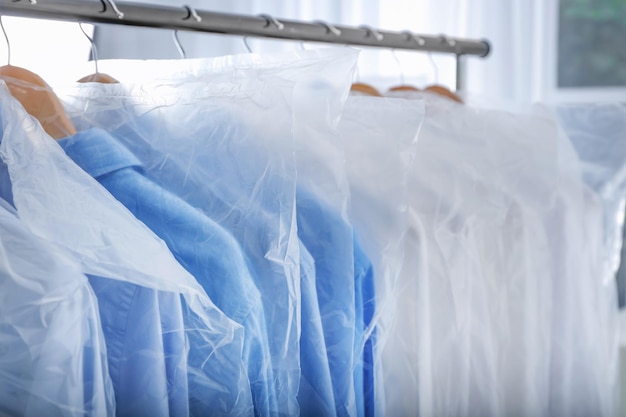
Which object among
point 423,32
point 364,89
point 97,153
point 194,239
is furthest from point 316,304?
point 423,32

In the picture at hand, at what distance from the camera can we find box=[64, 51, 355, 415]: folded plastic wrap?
713 mm

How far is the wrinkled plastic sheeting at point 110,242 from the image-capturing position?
2.04ft

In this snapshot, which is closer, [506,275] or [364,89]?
[506,275]

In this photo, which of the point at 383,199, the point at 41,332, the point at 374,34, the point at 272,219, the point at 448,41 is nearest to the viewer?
the point at 41,332

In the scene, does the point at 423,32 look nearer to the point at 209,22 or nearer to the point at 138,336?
the point at 209,22

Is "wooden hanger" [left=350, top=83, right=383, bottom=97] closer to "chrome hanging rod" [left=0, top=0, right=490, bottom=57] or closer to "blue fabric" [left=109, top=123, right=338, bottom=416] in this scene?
"chrome hanging rod" [left=0, top=0, right=490, bottom=57]

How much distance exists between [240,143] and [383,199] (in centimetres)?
17

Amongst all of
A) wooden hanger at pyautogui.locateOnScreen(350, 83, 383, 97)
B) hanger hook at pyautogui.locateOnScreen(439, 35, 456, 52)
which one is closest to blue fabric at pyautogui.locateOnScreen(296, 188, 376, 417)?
wooden hanger at pyautogui.locateOnScreen(350, 83, 383, 97)

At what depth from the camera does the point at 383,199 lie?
829mm

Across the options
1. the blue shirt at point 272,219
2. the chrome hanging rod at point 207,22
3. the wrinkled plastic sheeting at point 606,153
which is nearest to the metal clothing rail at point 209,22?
the chrome hanging rod at point 207,22

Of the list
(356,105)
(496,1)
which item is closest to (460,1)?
(496,1)

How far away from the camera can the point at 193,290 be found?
0.63 m

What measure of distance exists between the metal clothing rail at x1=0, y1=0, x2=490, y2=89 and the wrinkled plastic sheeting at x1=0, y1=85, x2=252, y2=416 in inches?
3.9

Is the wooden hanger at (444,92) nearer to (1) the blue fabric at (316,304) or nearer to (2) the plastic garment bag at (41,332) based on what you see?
(1) the blue fabric at (316,304)
